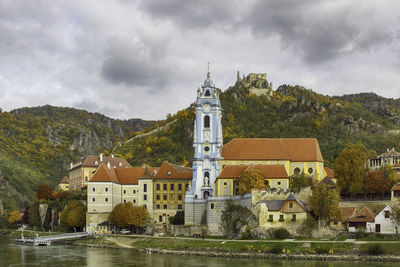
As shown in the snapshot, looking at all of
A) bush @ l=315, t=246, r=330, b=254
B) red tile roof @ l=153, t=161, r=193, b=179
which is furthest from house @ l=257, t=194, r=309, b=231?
red tile roof @ l=153, t=161, r=193, b=179

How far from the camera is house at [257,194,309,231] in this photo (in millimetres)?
66750

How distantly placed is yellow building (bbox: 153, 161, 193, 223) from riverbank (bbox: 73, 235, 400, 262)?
1558 centimetres

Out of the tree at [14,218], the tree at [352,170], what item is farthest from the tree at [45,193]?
the tree at [352,170]

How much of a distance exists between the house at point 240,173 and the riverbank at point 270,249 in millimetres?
10463

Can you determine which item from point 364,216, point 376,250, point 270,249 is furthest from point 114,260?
point 364,216

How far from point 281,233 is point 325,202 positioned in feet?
21.7

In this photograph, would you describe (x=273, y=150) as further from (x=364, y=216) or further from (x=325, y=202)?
(x=364, y=216)

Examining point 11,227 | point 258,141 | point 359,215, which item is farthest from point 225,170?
point 11,227

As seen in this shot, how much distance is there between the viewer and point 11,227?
11862cm

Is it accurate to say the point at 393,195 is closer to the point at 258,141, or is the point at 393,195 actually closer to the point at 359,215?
the point at 359,215

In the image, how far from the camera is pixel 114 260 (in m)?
61.0

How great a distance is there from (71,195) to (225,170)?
3458cm

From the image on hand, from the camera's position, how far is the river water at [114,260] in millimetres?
56125

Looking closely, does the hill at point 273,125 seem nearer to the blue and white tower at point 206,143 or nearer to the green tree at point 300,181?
the green tree at point 300,181
